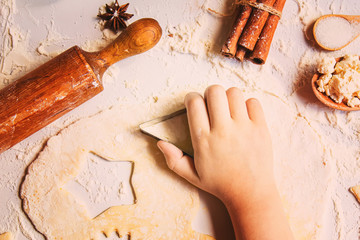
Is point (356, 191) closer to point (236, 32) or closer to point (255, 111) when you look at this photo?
point (255, 111)

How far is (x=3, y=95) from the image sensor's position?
35.4 inches

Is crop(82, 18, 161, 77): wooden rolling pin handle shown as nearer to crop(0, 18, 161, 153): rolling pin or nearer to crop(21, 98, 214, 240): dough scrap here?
crop(0, 18, 161, 153): rolling pin

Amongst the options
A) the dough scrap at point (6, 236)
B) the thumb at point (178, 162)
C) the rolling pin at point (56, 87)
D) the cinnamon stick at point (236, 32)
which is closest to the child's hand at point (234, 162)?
the thumb at point (178, 162)

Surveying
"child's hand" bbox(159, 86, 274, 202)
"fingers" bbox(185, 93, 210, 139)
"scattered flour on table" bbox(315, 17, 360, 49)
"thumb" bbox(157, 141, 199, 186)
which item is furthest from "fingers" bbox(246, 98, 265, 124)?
"scattered flour on table" bbox(315, 17, 360, 49)

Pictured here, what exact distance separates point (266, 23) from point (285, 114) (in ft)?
1.11

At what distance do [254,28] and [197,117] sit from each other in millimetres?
383

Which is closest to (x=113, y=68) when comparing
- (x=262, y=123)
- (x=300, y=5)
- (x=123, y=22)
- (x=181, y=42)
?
(x=123, y=22)

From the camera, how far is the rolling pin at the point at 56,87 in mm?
894

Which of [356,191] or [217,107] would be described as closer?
[217,107]

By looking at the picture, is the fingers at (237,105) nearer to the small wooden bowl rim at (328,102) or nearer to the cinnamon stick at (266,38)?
the cinnamon stick at (266,38)

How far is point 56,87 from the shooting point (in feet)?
2.97

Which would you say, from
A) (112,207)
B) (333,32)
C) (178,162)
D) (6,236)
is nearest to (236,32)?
(333,32)

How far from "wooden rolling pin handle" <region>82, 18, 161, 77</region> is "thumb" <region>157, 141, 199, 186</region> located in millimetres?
320

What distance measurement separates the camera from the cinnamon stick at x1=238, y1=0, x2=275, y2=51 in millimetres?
1020
